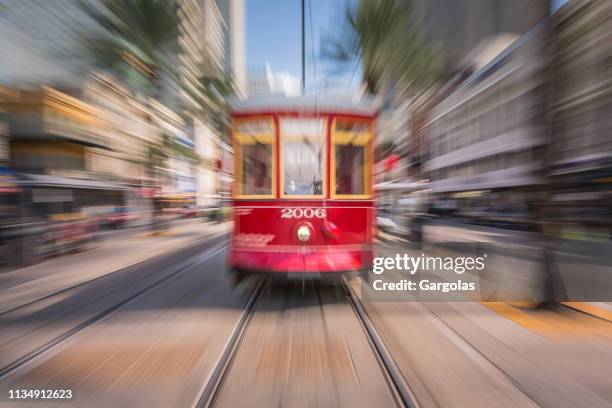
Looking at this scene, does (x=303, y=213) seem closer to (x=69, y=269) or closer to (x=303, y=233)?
(x=303, y=233)

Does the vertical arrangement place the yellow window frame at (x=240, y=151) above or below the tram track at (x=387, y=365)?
above

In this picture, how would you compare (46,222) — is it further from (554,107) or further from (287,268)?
(554,107)

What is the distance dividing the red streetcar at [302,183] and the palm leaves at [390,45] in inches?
348

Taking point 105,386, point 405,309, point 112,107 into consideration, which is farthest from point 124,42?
point 405,309

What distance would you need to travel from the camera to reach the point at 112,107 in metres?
14.6

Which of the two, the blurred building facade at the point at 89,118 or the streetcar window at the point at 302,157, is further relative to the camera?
the blurred building facade at the point at 89,118

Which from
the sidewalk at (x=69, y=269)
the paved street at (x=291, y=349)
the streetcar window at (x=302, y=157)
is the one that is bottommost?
the sidewalk at (x=69, y=269)

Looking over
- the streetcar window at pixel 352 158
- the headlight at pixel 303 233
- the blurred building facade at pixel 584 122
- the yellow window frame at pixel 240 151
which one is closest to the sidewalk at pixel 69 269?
the yellow window frame at pixel 240 151

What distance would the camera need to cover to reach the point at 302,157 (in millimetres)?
4301

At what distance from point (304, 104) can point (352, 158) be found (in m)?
1.04

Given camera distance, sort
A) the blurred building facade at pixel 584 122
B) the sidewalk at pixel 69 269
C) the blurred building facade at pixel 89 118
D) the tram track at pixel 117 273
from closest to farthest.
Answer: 1. the blurred building facade at pixel 584 122
2. the tram track at pixel 117 273
3. the sidewalk at pixel 69 269
4. the blurred building facade at pixel 89 118

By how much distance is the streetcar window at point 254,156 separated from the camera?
14.1 feet

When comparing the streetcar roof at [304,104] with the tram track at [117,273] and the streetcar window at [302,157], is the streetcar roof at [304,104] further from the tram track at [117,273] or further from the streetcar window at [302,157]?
the tram track at [117,273]

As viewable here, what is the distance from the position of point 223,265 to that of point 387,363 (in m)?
4.96
